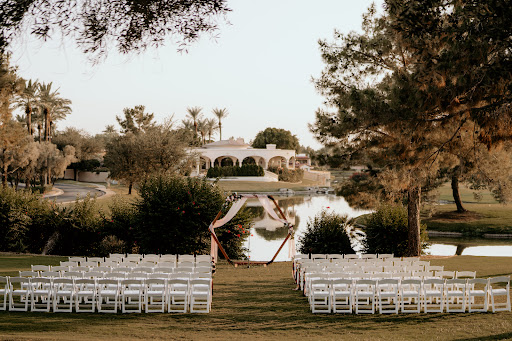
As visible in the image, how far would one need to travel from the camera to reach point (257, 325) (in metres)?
8.88

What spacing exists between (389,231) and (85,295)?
1369cm

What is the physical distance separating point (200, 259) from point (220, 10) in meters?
9.39

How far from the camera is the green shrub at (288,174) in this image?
247ft

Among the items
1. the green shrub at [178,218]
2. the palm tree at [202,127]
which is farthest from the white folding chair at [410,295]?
the palm tree at [202,127]

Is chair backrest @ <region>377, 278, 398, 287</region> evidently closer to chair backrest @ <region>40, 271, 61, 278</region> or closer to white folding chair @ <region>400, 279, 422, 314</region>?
white folding chair @ <region>400, 279, 422, 314</region>

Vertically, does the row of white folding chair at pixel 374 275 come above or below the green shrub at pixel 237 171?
below

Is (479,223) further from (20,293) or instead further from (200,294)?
(20,293)

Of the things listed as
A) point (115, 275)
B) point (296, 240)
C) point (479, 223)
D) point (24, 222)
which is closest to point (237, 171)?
point (479, 223)

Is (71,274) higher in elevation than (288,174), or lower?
lower

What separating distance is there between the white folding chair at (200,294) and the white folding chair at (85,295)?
192cm

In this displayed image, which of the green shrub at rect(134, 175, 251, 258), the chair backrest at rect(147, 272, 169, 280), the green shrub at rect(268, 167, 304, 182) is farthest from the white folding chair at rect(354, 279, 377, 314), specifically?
the green shrub at rect(268, 167, 304, 182)

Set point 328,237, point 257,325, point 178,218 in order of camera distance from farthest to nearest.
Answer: point 328,237 < point 178,218 < point 257,325

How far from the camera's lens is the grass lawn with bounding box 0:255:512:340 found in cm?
805

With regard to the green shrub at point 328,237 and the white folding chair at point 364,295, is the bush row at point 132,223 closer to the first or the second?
the green shrub at point 328,237
